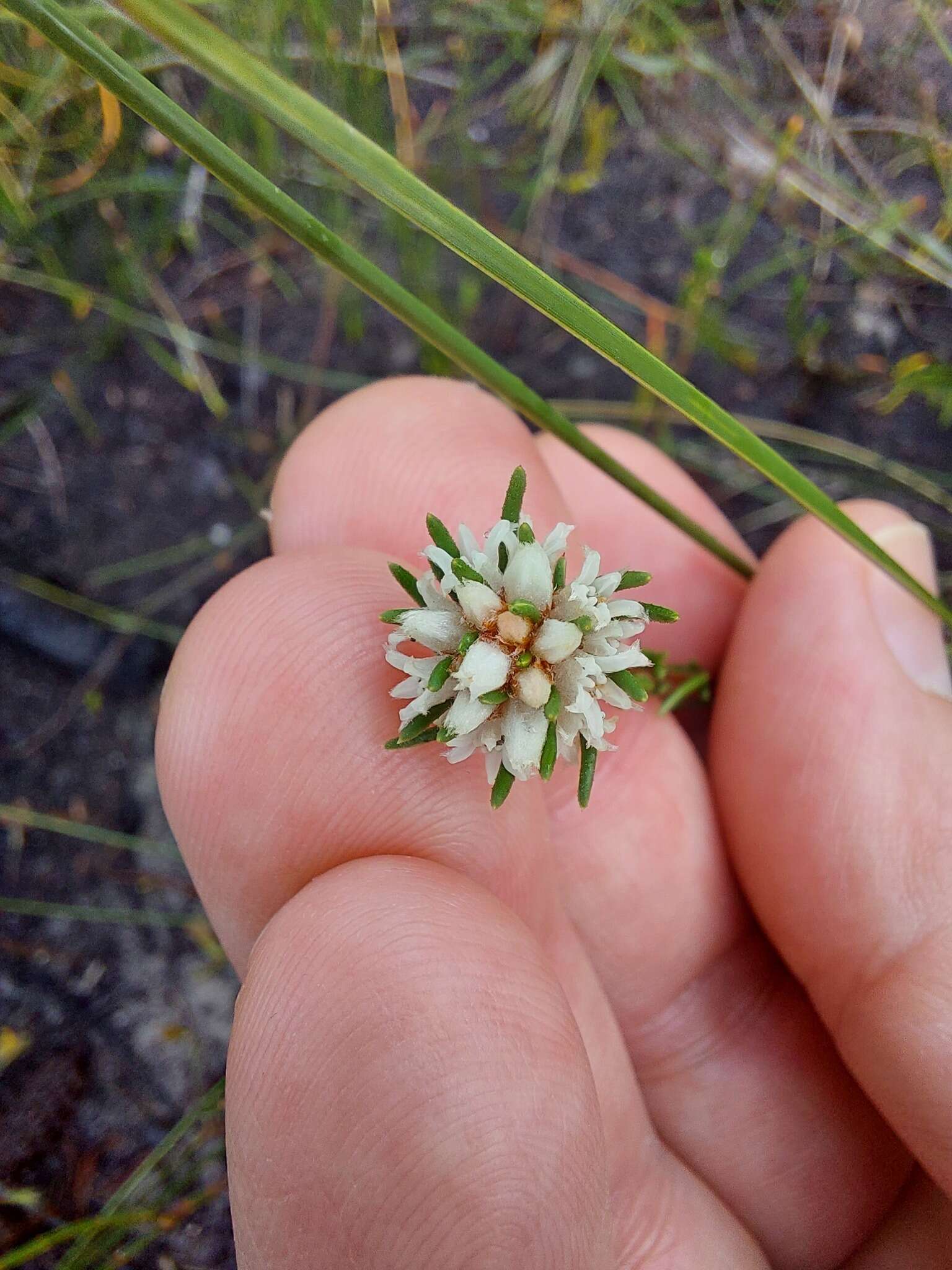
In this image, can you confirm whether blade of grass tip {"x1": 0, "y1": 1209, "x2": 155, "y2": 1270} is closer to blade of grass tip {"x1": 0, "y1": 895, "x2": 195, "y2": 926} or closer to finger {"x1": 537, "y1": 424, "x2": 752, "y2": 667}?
blade of grass tip {"x1": 0, "y1": 895, "x2": 195, "y2": 926}

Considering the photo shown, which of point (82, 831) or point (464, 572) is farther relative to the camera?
point (82, 831)

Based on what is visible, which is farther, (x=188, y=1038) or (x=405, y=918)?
(x=188, y=1038)

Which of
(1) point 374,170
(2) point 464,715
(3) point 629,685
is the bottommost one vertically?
(2) point 464,715

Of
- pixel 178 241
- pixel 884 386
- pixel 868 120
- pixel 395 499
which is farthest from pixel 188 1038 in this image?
pixel 868 120

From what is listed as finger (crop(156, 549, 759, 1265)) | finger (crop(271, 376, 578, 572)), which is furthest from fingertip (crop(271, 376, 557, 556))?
finger (crop(156, 549, 759, 1265))

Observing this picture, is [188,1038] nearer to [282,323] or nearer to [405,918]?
[405,918]

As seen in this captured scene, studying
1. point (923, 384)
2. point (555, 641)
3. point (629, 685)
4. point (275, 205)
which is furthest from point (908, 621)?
point (275, 205)

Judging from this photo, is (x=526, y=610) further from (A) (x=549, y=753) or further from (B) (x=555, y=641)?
(A) (x=549, y=753)
